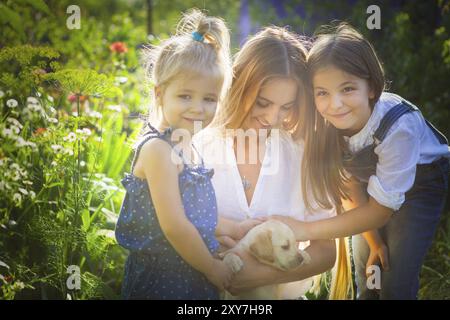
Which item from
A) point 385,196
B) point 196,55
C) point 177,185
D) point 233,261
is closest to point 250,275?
point 233,261

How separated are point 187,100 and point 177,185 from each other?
0.31 metres

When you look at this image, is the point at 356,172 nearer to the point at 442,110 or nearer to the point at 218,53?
the point at 218,53

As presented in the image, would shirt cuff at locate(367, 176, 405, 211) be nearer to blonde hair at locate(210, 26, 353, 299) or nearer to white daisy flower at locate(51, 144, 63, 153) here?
blonde hair at locate(210, 26, 353, 299)

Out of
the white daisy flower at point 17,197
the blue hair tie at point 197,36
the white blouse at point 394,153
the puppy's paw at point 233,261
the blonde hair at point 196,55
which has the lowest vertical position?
the puppy's paw at point 233,261

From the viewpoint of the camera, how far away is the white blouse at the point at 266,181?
2.28 meters

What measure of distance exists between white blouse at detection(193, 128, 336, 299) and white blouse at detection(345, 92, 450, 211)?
239mm

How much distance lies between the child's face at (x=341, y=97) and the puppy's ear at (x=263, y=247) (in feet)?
1.69

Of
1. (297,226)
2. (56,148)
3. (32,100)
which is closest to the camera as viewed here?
(297,226)

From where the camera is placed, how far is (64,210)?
7.87 feet

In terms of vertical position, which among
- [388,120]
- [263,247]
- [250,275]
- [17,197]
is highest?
[388,120]

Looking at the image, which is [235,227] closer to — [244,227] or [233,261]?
[244,227]

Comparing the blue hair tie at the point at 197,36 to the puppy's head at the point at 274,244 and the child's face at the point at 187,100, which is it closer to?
the child's face at the point at 187,100

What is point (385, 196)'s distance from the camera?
2.24 meters

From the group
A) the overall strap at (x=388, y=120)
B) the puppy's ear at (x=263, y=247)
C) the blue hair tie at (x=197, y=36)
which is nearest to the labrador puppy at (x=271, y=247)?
the puppy's ear at (x=263, y=247)
